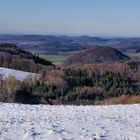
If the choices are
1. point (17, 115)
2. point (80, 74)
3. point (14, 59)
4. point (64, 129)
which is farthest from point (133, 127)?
point (14, 59)

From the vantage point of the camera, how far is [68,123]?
577 inches

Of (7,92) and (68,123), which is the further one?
(7,92)

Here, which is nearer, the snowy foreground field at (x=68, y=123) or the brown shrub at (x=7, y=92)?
Answer: the snowy foreground field at (x=68, y=123)

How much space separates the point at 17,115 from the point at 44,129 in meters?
2.91

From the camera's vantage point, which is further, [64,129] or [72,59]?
[72,59]

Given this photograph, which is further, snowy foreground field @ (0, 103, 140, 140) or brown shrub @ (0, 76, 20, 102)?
brown shrub @ (0, 76, 20, 102)

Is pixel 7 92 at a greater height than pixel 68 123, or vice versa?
pixel 68 123

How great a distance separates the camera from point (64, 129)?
44.6 ft

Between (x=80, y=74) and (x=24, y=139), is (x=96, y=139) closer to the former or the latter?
(x=24, y=139)

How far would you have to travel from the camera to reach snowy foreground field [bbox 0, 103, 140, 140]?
12.7 metres

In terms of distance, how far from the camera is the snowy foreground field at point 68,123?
41.8 feet

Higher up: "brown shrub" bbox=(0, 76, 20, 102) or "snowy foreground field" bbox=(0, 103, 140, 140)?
"snowy foreground field" bbox=(0, 103, 140, 140)

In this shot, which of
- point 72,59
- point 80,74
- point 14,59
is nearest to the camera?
point 80,74

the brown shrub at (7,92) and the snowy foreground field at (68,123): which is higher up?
the snowy foreground field at (68,123)
